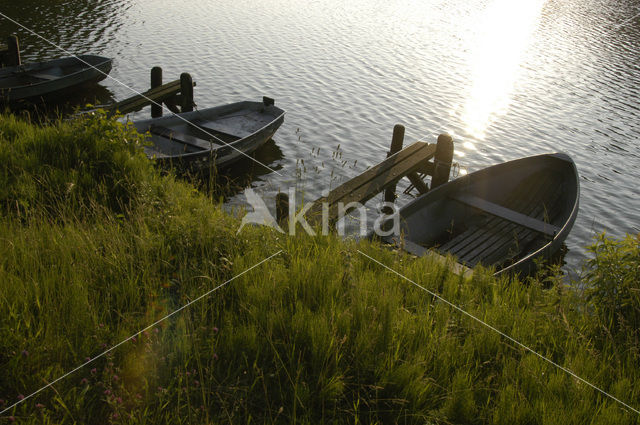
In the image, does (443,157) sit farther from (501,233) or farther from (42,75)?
(42,75)

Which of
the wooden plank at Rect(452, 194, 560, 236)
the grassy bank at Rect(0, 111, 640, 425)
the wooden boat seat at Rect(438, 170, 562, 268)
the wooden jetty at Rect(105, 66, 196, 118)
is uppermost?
the grassy bank at Rect(0, 111, 640, 425)

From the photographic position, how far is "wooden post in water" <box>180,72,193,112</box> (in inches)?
508

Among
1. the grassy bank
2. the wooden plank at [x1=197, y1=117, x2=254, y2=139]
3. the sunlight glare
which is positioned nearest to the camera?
the grassy bank

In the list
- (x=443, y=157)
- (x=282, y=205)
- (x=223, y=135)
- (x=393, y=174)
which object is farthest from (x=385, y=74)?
(x=282, y=205)

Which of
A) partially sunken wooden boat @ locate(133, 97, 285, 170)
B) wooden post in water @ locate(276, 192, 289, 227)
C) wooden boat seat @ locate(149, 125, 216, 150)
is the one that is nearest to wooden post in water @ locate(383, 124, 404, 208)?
partially sunken wooden boat @ locate(133, 97, 285, 170)

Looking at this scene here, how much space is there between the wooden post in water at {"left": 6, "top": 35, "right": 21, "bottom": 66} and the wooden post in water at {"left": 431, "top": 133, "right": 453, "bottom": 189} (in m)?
13.1

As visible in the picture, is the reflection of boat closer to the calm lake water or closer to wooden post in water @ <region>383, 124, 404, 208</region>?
the calm lake water

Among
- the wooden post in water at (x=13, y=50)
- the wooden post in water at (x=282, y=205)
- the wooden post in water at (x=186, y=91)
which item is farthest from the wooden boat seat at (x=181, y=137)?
the wooden post in water at (x=13, y=50)

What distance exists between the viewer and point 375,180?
884cm

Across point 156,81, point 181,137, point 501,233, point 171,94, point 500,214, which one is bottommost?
point 501,233

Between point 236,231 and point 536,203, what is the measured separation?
22.8 ft

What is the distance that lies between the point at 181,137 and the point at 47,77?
6.56m

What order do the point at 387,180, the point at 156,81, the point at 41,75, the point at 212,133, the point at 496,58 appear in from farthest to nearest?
the point at 496,58 < the point at 41,75 < the point at 156,81 < the point at 212,133 < the point at 387,180

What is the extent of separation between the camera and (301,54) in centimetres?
2225
